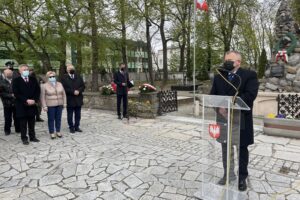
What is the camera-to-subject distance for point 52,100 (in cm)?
655

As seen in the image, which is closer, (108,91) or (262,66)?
(108,91)

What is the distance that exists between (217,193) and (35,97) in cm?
465

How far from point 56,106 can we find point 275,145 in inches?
200

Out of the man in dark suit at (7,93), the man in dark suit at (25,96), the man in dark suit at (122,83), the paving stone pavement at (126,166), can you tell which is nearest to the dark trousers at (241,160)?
the paving stone pavement at (126,166)

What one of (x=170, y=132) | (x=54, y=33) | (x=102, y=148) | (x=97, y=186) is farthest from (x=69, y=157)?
(x=54, y=33)

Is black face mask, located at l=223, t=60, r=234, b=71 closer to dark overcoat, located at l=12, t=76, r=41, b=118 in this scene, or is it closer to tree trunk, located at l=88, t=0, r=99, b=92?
dark overcoat, located at l=12, t=76, r=41, b=118

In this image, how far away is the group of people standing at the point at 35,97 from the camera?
6070 mm

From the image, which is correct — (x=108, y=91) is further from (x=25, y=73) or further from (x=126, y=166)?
(x=126, y=166)

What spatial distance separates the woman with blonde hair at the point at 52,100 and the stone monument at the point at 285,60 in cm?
753

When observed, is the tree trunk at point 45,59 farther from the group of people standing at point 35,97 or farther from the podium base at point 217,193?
the podium base at point 217,193

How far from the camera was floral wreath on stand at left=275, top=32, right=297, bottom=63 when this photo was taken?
32.2 feet

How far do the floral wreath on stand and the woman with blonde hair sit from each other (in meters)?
7.74

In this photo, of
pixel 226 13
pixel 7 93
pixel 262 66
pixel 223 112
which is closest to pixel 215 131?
pixel 223 112

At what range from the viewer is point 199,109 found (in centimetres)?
1014
